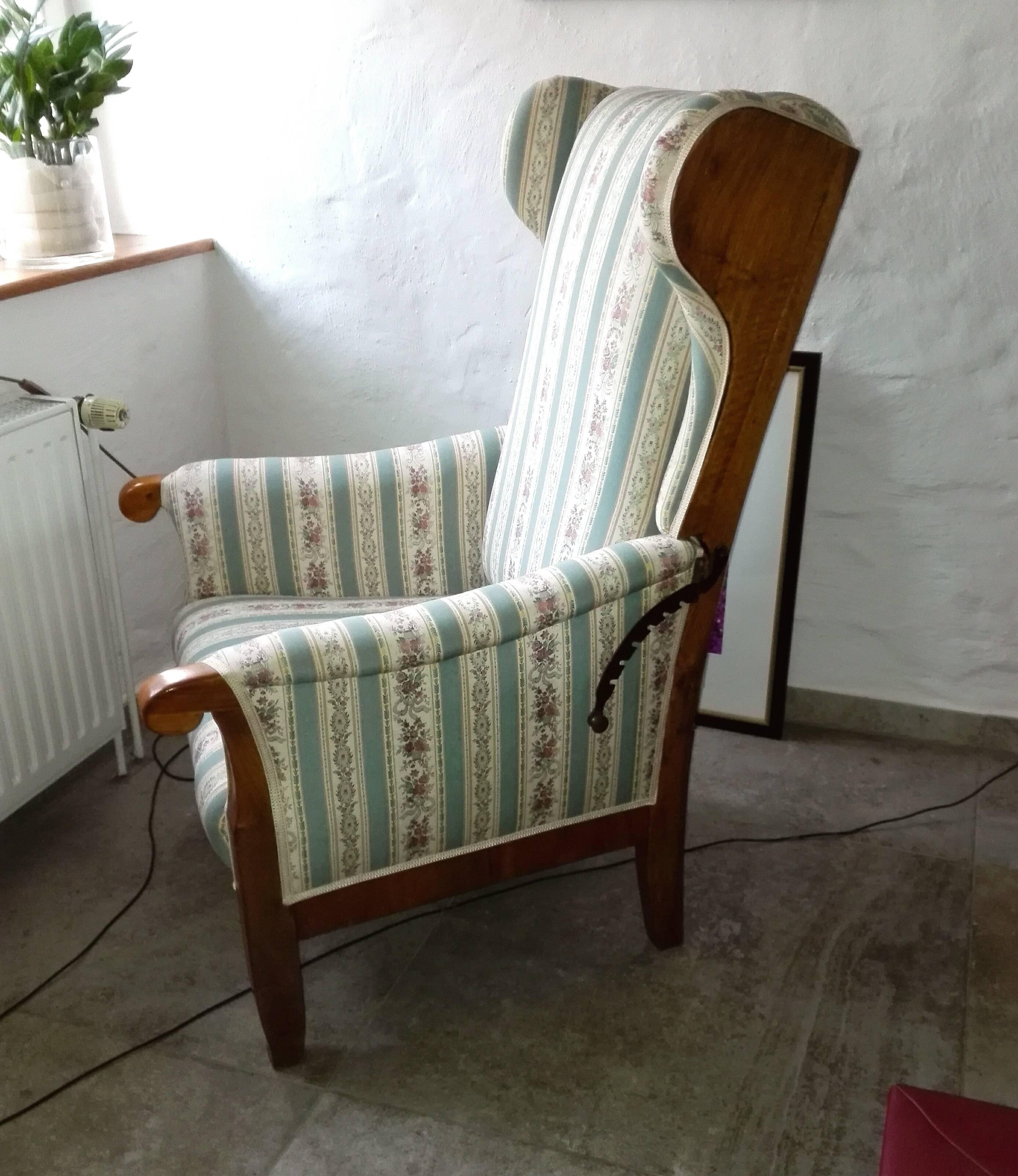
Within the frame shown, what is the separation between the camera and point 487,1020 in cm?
136

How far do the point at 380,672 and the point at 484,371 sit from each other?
105 cm

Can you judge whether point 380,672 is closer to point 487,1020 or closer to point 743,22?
point 487,1020

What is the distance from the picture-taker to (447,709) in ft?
3.76

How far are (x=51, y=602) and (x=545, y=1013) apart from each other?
3.08 ft

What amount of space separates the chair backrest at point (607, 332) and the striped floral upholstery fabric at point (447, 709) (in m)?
0.11

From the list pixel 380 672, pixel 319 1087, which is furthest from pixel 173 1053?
pixel 380 672

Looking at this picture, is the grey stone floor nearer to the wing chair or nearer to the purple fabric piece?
the wing chair

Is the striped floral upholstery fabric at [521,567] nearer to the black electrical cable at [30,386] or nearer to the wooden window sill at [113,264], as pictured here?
the black electrical cable at [30,386]

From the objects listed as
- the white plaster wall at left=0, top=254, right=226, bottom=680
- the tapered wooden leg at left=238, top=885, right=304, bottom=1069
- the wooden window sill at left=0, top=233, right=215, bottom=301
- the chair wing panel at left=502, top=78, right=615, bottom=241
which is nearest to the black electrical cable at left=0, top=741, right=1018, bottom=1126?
the tapered wooden leg at left=238, top=885, right=304, bottom=1069

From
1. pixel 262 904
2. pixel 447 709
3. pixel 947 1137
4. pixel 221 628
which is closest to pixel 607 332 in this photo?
pixel 447 709

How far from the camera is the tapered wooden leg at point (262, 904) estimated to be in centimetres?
109

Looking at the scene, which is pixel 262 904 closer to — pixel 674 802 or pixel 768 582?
pixel 674 802

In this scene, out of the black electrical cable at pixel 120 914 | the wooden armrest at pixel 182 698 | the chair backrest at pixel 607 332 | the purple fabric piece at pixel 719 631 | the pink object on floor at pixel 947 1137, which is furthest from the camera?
the purple fabric piece at pixel 719 631

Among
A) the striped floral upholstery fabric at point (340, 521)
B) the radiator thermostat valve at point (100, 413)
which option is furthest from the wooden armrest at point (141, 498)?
the radiator thermostat valve at point (100, 413)
